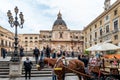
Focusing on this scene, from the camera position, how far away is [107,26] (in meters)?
46.1

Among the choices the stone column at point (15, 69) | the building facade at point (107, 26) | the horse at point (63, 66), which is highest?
the building facade at point (107, 26)

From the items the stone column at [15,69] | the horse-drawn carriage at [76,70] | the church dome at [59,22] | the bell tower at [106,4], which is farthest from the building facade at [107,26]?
the church dome at [59,22]

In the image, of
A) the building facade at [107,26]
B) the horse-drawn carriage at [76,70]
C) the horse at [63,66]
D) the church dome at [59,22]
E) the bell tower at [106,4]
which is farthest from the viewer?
the church dome at [59,22]

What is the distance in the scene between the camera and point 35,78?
59.0 ft

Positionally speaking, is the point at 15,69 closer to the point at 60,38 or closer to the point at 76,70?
the point at 76,70

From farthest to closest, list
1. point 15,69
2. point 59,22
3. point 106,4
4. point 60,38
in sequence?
point 60,38 → point 59,22 → point 106,4 → point 15,69

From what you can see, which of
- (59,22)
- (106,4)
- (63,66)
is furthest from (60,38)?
(63,66)

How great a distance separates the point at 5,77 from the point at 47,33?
78.8 metres

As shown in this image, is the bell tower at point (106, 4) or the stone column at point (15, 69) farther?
the bell tower at point (106, 4)

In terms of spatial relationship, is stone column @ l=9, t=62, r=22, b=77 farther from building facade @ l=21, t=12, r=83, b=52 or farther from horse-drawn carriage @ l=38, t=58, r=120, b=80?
building facade @ l=21, t=12, r=83, b=52

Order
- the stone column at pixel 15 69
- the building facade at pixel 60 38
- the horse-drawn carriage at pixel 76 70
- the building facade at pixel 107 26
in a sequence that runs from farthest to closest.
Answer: the building facade at pixel 60 38 < the building facade at pixel 107 26 < the stone column at pixel 15 69 < the horse-drawn carriage at pixel 76 70

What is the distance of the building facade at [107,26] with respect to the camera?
1583 inches

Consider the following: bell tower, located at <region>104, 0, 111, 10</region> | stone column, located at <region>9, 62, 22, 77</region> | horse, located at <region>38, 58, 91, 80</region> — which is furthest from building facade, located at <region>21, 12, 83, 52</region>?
horse, located at <region>38, 58, 91, 80</region>

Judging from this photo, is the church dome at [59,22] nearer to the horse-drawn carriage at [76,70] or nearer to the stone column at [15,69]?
the stone column at [15,69]
